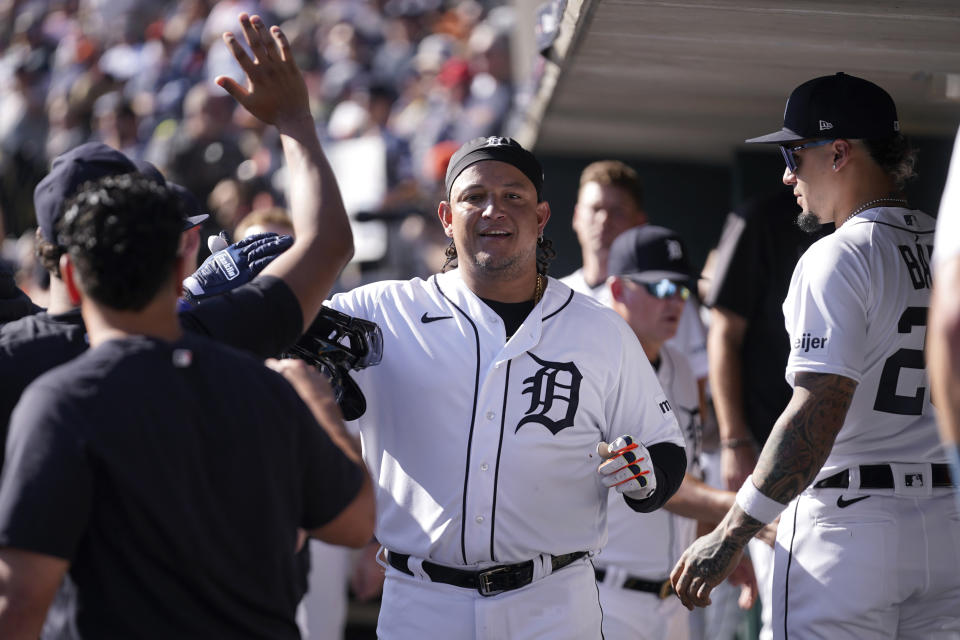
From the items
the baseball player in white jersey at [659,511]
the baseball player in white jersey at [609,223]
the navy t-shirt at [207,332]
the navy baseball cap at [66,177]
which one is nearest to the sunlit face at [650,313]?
the baseball player in white jersey at [659,511]

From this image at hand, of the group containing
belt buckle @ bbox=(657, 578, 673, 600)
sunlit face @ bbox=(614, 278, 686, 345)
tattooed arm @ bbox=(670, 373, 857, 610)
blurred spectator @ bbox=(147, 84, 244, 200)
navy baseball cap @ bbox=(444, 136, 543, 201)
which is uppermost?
blurred spectator @ bbox=(147, 84, 244, 200)

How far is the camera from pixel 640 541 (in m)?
4.43

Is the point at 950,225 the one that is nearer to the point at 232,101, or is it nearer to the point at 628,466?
the point at 628,466

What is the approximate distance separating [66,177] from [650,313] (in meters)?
2.70

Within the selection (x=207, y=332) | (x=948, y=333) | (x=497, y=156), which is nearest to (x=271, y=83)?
(x=207, y=332)

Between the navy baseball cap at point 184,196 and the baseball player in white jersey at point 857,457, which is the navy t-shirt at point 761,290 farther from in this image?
the navy baseball cap at point 184,196

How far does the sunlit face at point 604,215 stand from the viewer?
18.1 feet

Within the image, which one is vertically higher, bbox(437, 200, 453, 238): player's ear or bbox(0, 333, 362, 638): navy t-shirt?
bbox(437, 200, 453, 238): player's ear

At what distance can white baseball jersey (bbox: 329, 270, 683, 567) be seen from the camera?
3240 mm

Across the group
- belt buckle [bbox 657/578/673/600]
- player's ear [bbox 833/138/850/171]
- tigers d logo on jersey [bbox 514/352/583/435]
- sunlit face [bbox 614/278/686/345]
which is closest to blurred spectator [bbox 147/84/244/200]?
sunlit face [bbox 614/278/686/345]

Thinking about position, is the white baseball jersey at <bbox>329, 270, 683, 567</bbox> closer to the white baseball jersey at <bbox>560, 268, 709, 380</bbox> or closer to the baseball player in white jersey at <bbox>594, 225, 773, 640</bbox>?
the baseball player in white jersey at <bbox>594, 225, 773, 640</bbox>

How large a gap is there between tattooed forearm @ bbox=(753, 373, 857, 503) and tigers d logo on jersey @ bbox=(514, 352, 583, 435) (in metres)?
0.61

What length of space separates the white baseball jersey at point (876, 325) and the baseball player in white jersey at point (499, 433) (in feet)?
1.79

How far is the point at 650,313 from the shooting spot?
463 centimetres
